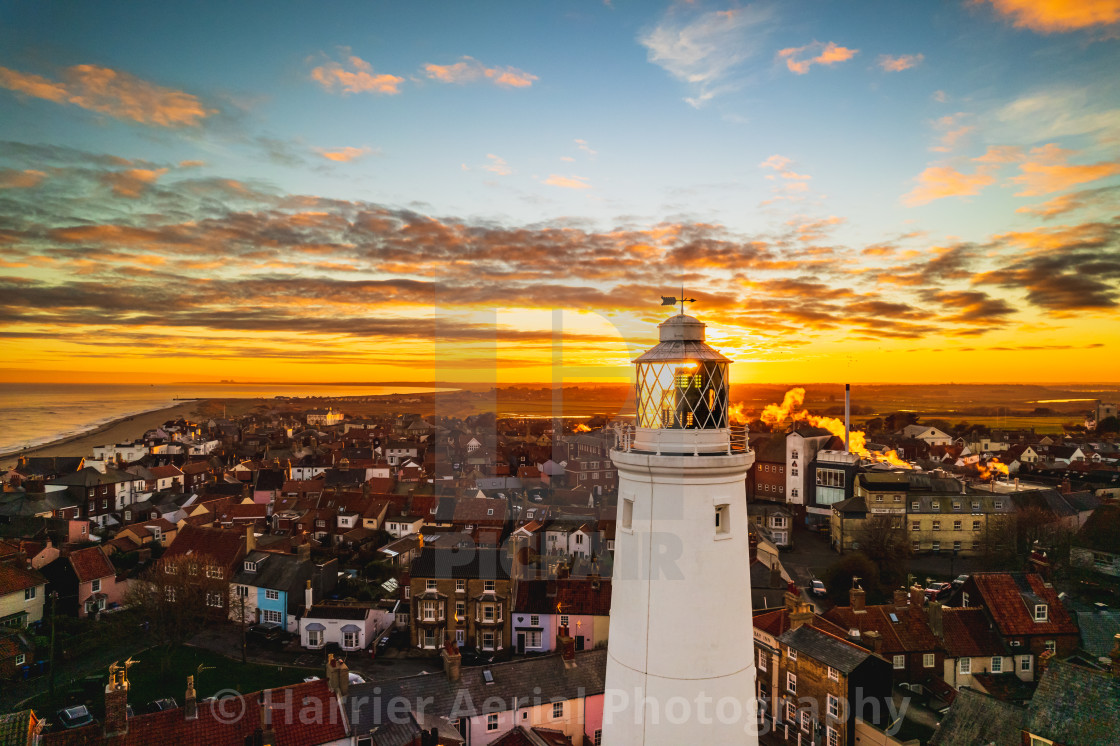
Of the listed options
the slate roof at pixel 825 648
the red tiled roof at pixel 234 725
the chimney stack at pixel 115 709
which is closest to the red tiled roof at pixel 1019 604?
the slate roof at pixel 825 648

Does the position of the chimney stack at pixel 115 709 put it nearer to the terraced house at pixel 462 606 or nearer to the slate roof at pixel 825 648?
the terraced house at pixel 462 606

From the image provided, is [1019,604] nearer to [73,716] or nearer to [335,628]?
[335,628]

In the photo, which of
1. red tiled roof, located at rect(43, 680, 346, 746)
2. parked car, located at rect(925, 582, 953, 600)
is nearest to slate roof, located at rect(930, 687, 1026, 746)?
parked car, located at rect(925, 582, 953, 600)

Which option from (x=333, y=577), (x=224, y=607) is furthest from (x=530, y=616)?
(x=224, y=607)

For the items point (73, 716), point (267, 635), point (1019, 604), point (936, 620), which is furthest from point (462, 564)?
point (1019, 604)

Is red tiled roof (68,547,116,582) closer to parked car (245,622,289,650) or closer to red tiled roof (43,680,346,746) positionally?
parked car (245,622,289,650)
